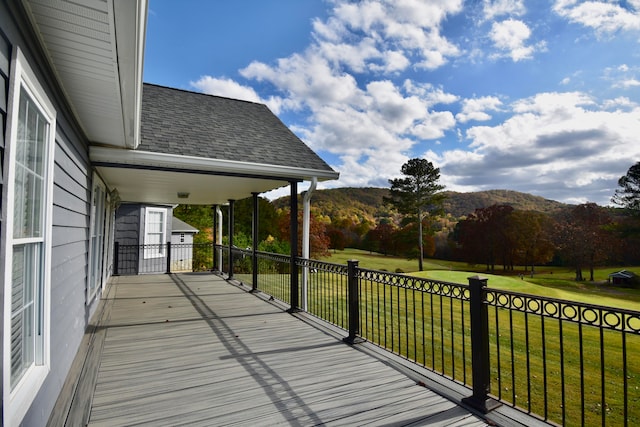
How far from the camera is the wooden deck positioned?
2416mm

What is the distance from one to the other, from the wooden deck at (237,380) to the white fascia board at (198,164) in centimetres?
240

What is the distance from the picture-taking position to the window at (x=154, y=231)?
1208 cm

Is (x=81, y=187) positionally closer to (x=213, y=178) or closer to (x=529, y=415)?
(x=213, y=178)

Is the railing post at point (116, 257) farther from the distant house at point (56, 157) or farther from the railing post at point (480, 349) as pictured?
the railing post at point (480, 349)

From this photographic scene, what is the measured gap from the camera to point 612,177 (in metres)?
25.8

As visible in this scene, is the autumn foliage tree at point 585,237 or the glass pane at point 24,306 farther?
the autumn foliage tree at point 585,237

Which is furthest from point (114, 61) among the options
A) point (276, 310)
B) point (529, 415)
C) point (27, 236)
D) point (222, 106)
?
point (222, 106)

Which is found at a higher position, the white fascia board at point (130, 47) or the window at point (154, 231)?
the white fascia board at point (130, 47)

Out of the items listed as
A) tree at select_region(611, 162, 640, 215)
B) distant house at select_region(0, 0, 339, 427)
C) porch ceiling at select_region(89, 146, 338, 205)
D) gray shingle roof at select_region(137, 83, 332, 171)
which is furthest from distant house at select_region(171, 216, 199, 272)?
tree at select_region(611, 162, 640, 215)

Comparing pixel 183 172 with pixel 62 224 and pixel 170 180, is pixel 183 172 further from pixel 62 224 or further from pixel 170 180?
pixel 62 224

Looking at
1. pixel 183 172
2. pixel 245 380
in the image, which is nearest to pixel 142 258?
pixel 183 172

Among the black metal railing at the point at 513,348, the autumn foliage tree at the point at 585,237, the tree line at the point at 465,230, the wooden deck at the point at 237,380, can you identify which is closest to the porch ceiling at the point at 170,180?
the black metal railing at the point at 513,348

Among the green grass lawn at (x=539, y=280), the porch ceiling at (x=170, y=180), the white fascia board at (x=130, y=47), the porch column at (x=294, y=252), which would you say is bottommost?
the green grass lawn at (x=539, y=280)

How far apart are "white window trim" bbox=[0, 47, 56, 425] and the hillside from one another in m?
30.2
